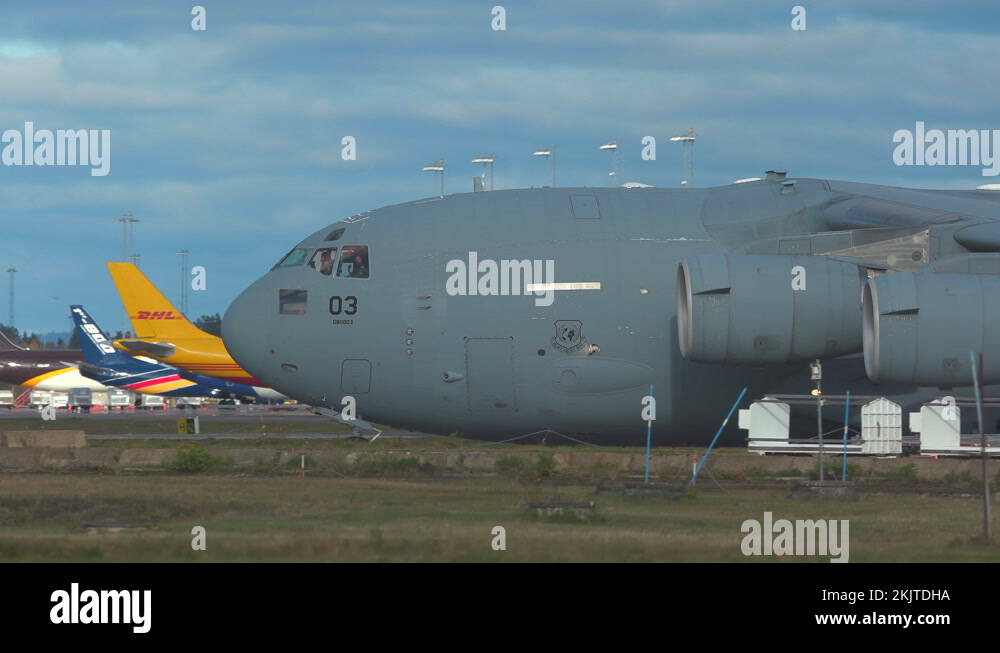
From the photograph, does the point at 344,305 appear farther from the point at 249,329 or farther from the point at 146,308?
the point at 146,308

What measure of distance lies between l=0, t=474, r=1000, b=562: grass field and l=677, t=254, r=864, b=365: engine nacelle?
3.03 meters

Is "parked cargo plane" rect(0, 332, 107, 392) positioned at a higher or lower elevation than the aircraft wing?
lower

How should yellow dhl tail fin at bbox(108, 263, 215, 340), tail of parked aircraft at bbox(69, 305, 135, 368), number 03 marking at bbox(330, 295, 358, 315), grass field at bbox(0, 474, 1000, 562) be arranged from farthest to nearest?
tail of parked aircraft at bbox(69, 305, 135, 368), yellow dhl tail fin at bbox(108, 263, 215, 340), number 03 marking at bbox(330, 295, 358, 315), grass field at bbox(0, 474, 1000, 562)

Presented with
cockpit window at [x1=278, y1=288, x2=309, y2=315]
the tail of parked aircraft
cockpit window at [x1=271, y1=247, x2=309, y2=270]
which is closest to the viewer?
cockpit window at [x1=278, y1=288, x2=309, y2=315]

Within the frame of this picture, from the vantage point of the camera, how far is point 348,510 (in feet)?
67.9

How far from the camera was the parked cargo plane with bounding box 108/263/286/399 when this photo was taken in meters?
73.1

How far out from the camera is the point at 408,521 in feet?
61.8

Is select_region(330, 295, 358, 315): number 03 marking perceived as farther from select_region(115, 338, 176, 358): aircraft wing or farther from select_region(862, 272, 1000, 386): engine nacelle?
select_region(115, 338, 176, 358): aircraft wing

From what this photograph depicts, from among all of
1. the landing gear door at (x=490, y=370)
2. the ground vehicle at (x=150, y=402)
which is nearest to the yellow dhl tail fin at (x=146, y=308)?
the ground vehicle at (x=150, y=402)

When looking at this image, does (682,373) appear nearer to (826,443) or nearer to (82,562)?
(826,443)

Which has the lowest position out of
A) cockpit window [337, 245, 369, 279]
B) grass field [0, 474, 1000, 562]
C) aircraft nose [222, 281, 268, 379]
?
grass field [0, 474, 1000, 562]

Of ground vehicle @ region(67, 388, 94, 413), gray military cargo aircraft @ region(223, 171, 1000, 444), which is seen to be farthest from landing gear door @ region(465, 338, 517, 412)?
ground vehicle @ region(67, 388, 94, 413)
